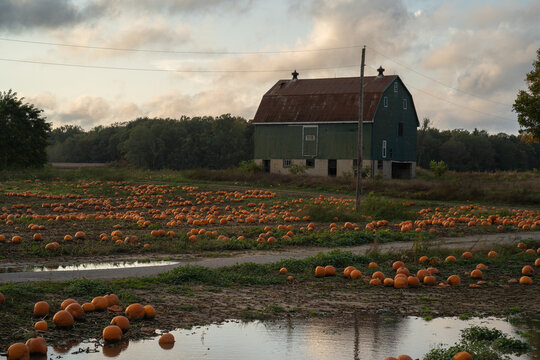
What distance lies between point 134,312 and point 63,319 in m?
1.00

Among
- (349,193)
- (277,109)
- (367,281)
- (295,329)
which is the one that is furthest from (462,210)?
(277,109)

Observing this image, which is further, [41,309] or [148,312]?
[148,312]

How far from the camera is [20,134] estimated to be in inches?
2302

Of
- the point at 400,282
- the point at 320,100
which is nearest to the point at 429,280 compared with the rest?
the point at 400,282

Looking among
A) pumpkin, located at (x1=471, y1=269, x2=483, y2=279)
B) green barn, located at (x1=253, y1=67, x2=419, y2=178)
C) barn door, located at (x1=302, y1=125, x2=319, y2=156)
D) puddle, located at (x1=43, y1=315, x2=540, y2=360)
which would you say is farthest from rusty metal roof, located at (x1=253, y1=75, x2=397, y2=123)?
puddle, located at (x1=43, y1=315, x2=540, y2=360)

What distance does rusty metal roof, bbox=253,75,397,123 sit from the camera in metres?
56.3

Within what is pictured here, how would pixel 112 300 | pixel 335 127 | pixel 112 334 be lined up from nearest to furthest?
pixel 112 334, pixel 112 300, pixel 335 127

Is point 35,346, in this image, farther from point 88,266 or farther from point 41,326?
point 88,266

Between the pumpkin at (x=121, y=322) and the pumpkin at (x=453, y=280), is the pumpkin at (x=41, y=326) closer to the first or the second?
the pumpkin at (x=121, y=322)

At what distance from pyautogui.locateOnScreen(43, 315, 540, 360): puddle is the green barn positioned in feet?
146

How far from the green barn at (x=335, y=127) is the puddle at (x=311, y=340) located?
1755 inches

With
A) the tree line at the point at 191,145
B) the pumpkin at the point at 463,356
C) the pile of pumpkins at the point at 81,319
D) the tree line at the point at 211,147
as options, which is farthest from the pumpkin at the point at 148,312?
the tree line at the point at 191,145

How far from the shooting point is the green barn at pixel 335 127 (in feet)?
184

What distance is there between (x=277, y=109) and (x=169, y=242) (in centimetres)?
4469
